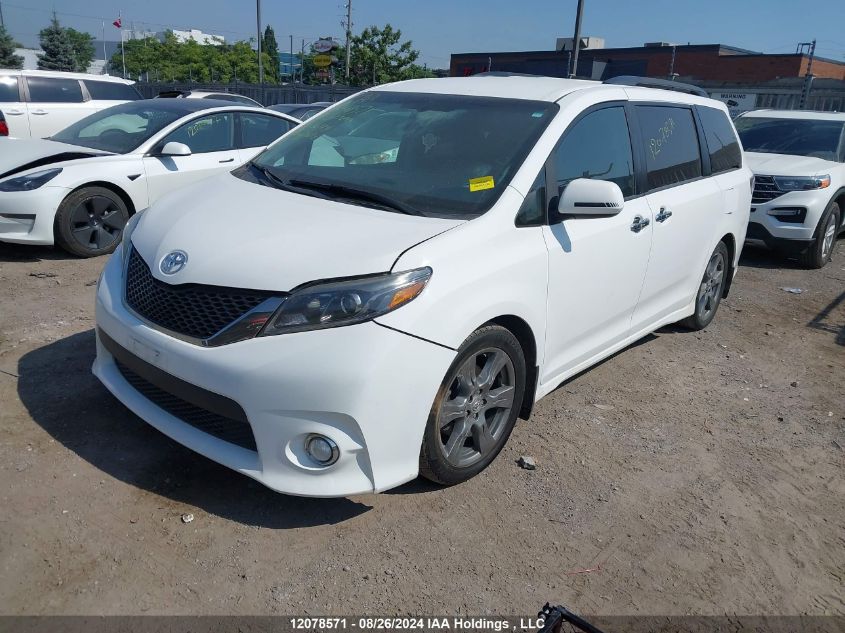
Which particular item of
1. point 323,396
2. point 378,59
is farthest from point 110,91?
point 378,59

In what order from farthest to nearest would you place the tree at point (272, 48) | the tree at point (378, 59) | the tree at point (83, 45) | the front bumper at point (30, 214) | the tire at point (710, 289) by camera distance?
1. the tree at point (83, 45)
2. the tree at point (272, 48)
3. the tree at point (378, 59)
4. the front bumper at point (30, 214)
5. the tire at point (710, 289)

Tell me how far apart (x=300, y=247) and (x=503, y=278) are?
2.97 feet

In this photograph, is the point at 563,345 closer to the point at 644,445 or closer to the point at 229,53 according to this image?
the point at 644,445

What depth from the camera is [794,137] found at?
931 cm

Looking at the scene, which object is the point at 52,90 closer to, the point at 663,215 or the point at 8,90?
the point at 8,90

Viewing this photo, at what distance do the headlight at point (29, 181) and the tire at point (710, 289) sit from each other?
223 inches

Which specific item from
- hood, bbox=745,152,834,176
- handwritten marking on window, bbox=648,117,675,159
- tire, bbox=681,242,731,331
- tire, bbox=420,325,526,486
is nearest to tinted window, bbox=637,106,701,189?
handwritten marking on window, bbox=648,117,675,159

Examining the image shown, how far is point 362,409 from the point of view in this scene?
8.61ft

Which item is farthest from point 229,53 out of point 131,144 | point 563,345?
point 563,345

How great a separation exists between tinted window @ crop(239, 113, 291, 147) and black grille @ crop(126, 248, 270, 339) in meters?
5.17

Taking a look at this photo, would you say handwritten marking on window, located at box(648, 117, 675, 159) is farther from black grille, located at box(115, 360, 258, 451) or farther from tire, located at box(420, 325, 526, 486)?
black grille, located at box(115, 360, 258, 451)

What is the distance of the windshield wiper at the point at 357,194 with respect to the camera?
128 inches

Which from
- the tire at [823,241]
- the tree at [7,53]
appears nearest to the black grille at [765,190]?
the tire at [823,241]

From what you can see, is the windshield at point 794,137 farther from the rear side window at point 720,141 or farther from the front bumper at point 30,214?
the front bumper at point 30,214
